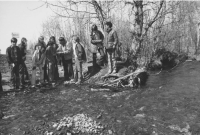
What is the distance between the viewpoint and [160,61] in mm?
12102

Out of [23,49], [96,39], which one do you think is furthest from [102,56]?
[23,49]

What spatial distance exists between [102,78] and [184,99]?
3.45m

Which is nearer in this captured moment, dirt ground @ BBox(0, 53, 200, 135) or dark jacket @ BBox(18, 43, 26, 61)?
dirt ground @ BBox(0, 53, 200, 135)

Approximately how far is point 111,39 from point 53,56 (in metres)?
2.75

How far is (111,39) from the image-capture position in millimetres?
7207

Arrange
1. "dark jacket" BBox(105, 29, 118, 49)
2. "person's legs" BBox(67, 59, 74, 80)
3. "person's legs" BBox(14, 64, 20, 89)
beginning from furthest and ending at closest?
1. "person's legs" BBox(67, 59, 74, 80)
2. "dark jacket" BBox(105, 29, 118, 49)
3. "person's legs" BBox(14, 64, 20, 89)

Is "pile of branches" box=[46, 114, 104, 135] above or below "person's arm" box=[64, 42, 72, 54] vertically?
below

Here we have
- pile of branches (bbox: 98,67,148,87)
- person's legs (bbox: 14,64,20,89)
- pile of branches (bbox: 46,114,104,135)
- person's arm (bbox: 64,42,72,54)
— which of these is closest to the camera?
pile of branches (bbox: 46,114,104,135)

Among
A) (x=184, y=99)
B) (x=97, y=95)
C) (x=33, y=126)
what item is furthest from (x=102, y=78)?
(x=33, y=126)

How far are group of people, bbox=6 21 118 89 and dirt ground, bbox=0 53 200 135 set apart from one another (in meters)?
1.14

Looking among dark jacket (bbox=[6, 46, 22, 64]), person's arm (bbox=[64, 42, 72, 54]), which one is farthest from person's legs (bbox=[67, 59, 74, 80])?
dark jacket (bbox=[6, 46, 22, 64])

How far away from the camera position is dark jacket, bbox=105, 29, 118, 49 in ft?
23.3

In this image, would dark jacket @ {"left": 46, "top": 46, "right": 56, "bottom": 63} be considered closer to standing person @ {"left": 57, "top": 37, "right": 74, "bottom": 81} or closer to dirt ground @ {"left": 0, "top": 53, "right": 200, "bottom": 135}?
standing person @ {"left": 57, "top": 37, "right": 74, "bottom": 81}

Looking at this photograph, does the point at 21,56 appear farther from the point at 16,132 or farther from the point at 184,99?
the point at 184,99
